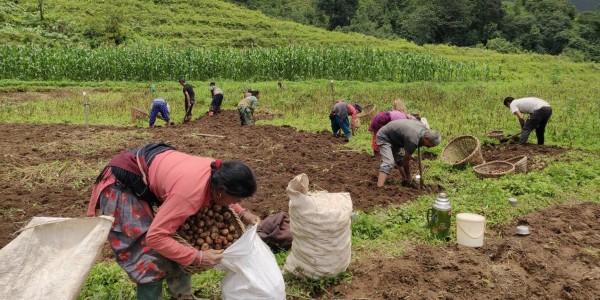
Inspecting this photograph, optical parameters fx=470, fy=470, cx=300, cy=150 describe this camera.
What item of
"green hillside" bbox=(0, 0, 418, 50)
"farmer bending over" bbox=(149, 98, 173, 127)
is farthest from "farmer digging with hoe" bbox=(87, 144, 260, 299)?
"green hillside" bbox=(0, 0, 418, 50)

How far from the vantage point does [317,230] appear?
369 cm

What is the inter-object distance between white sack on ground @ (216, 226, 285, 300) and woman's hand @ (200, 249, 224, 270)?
0.04 meters

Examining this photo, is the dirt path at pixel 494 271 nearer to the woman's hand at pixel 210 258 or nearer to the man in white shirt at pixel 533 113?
the woman's hand at pixel 210 258

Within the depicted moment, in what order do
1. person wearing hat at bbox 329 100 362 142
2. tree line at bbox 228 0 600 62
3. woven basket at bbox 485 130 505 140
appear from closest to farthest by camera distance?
Result: woven basket at bbox 485 130 505 140 → person wearing hat at bbox 329 100 362 142 → tree line at bbox 228 0 600 62

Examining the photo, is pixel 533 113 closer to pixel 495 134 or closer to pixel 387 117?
pixel 495 134

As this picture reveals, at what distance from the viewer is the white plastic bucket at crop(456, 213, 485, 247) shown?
4.48 metres

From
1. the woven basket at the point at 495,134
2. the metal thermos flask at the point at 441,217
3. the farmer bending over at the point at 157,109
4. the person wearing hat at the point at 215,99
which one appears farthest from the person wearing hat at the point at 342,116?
the metal thermos flask at the point at 441,217

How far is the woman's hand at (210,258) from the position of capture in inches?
115

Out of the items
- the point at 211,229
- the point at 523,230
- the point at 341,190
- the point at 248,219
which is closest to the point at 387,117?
the point at 341,190

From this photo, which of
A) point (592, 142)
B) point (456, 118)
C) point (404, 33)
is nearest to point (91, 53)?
point (456, 118)

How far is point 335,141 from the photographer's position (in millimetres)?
10438

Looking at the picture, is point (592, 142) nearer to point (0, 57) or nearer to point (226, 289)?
point (226, 289)

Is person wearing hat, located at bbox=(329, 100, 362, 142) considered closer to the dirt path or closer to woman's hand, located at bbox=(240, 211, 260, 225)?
the dirt path

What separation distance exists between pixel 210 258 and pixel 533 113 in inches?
303
